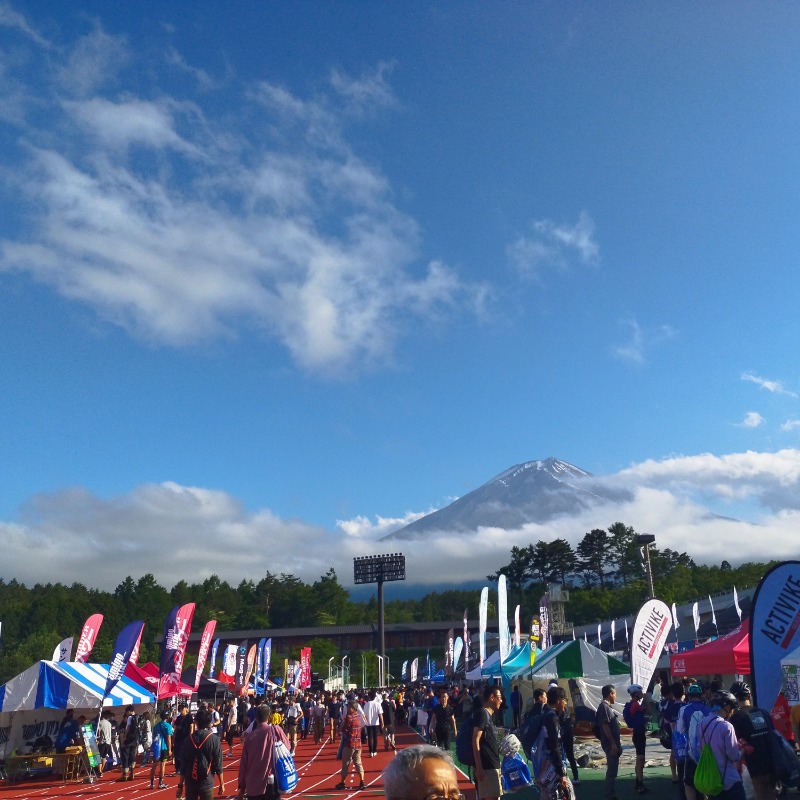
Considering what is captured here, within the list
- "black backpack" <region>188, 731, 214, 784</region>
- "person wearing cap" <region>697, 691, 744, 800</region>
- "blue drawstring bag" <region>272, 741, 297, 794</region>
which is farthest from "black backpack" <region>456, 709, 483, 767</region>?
"black backpack" <region>188, 731, 214, 784</region>

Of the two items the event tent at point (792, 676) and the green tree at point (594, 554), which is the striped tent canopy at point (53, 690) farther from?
the green tree at point (594, 554)

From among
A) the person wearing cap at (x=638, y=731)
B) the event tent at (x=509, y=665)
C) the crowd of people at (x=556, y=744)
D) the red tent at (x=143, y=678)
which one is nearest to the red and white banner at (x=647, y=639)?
the crowd of people at (x=556, y=744)

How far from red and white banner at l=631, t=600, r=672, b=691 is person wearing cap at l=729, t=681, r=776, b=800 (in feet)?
24.6

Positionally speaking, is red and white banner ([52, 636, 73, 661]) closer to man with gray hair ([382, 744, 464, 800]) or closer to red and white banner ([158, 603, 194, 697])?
red and white banner ([158, 603, 194, 697])

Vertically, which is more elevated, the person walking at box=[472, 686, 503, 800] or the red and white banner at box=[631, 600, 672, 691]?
the red and white banner at box=[631, 600, 672, 691]

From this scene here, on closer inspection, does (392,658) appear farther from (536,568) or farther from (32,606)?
(32,606)

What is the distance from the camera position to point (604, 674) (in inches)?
782

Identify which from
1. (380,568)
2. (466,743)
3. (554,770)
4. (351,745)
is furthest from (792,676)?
(380,568)

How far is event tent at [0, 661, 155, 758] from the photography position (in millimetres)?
17375

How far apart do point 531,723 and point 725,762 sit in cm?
196

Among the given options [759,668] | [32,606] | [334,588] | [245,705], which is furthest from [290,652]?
[759,668]

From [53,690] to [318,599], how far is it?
87680mm

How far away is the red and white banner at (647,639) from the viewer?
14.4m

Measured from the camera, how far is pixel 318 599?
103 metres
